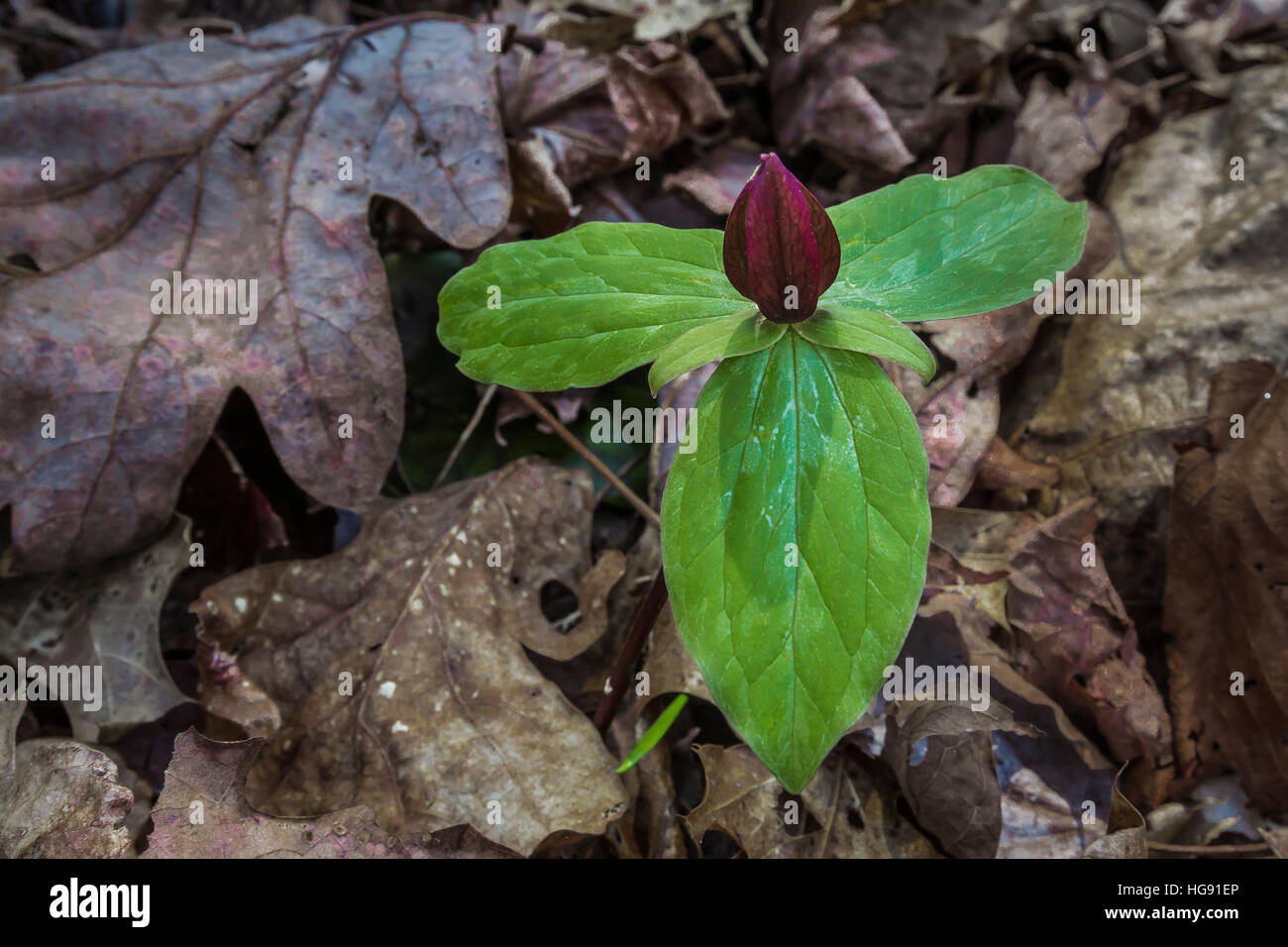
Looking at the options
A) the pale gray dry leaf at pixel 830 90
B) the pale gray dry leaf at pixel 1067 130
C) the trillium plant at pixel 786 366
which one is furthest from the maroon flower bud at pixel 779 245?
the pale gray dry leaf at pixel 1067 130

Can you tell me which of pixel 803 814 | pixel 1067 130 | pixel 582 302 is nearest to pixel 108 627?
pixel 582 302

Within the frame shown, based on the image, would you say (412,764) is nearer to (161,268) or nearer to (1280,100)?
(161,268)

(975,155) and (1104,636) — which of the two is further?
(975,155)

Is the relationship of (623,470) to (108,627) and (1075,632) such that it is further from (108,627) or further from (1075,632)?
(108,627)

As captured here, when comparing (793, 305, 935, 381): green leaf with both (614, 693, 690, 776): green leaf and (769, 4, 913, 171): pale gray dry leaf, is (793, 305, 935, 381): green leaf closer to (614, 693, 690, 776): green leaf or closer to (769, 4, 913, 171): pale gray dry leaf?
(614, 693, 690, 776): green leaf

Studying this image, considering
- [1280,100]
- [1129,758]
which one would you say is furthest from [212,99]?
[1280,100]

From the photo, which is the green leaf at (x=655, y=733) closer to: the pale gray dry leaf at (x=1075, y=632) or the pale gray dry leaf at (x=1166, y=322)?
the pale gray dry leaf at (x=1075, y=632)
